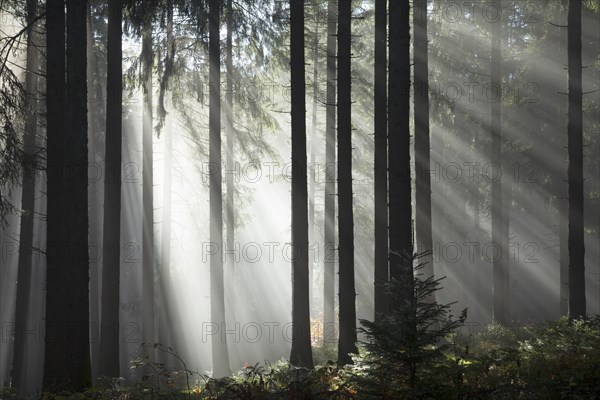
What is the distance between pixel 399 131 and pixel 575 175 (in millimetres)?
6495

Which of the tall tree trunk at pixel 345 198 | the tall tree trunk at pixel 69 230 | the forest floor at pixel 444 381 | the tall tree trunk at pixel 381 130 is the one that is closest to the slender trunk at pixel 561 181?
the tall tree trunk at pixel 381 130

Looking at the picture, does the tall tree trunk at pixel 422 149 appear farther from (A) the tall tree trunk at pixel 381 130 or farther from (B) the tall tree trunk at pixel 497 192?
(B) the tall tree trunk at pixel 497 192

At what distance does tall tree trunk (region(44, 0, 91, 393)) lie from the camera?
A: 404 inches

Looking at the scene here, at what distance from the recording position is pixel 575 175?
15.0m

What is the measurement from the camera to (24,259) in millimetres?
18547

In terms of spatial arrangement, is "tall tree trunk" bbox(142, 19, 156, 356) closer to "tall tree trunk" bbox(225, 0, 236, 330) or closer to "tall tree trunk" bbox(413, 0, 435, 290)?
"tall tree trunk" bbox(225, 0, 236, 330)

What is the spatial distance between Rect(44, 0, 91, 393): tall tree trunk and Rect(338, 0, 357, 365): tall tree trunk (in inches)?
233

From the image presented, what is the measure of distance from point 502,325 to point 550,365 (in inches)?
491

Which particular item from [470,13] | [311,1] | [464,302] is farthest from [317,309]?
[311,1]

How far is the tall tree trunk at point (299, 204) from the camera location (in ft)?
45.3

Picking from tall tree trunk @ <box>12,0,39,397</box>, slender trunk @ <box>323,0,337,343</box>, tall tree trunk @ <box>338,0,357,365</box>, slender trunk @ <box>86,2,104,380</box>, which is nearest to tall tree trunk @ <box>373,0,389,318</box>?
tall tree trunk @ <box>338,0,357,365</box>

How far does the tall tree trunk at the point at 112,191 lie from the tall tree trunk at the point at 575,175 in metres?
11.0

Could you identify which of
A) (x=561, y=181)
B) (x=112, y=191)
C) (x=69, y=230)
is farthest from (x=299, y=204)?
(x=561, y=181)

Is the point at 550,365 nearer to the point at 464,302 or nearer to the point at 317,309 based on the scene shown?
the point at 464,302
